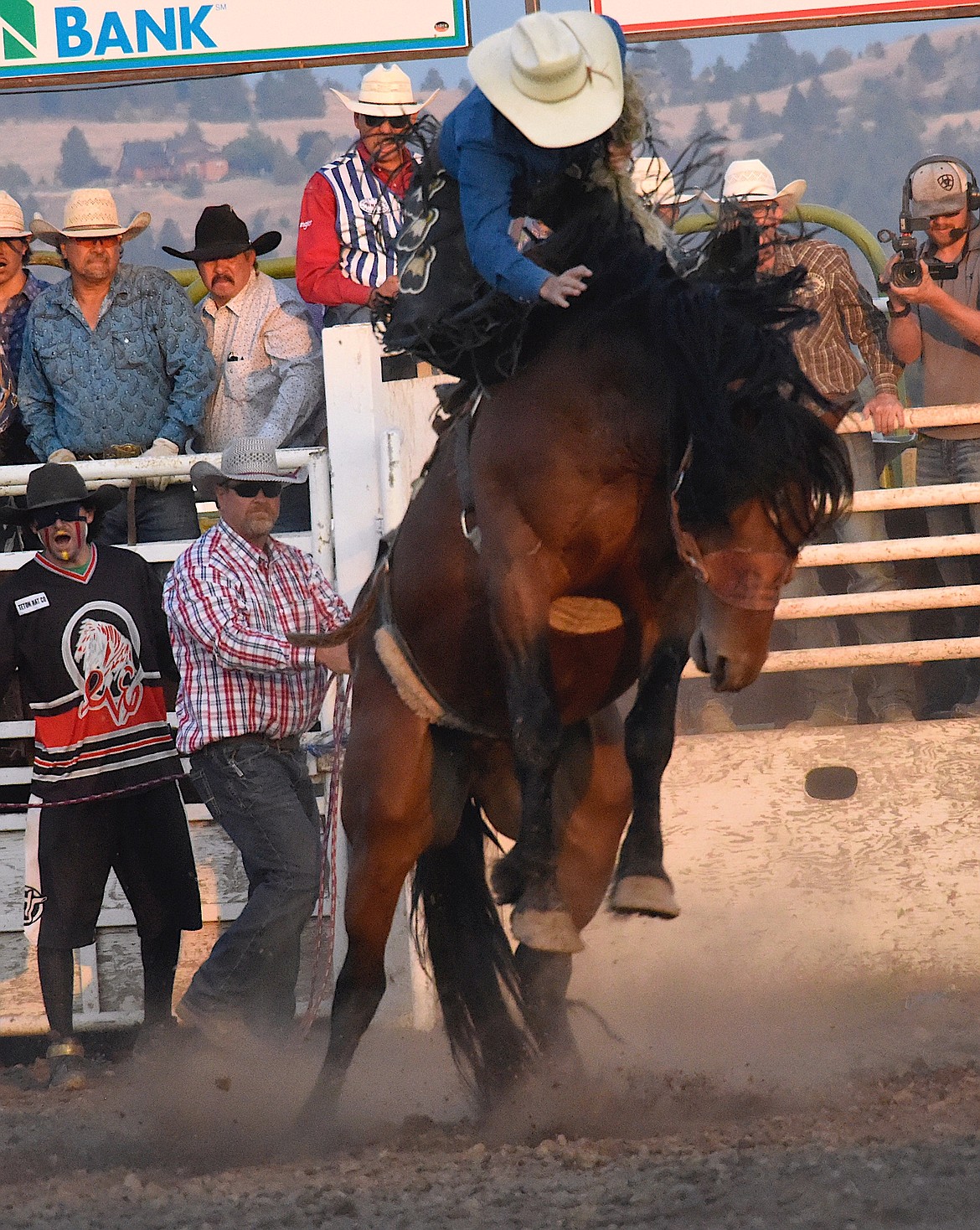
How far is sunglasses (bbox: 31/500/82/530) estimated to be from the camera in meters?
5.41

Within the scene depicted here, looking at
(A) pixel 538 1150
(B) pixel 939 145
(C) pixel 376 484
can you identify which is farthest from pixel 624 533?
(B) pixel 939 145

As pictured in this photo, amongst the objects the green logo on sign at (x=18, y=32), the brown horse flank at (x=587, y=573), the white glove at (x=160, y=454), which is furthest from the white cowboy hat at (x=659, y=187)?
the green logo on sign at (x=18, y=32)

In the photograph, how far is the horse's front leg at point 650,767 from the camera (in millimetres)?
3650

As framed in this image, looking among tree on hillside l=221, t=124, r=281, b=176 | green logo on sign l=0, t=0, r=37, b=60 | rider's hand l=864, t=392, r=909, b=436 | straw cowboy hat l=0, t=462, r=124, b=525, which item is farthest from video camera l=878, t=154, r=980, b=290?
green logo on sign l=0, t=0, r=37, b=60

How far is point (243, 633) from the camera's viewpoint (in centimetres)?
502

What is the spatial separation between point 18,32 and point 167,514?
2.38 m

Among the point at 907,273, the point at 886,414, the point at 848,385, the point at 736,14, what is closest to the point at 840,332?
the point at 848,385

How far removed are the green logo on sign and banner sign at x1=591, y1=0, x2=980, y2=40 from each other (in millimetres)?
2462

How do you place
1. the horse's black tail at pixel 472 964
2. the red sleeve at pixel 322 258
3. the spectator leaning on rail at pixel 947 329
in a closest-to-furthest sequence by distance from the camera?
the horse's black tail at pixel 472 964 < the spectator leaning on rail at pixel 947 329 < the red sleeve at pixel 322 258

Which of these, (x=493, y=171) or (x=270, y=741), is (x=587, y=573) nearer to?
(x=493, y=171)

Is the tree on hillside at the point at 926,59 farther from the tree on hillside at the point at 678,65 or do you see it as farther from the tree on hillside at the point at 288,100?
the tree on hillside at the point at 288,100

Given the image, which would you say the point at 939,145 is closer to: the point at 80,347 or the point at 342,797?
the point at 80,347

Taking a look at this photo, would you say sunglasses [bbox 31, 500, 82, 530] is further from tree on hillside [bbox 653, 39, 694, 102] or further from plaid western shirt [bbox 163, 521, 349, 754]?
tree on hillside [bbox 653, 39, 694, 102]

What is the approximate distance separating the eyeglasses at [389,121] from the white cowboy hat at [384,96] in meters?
0.02
